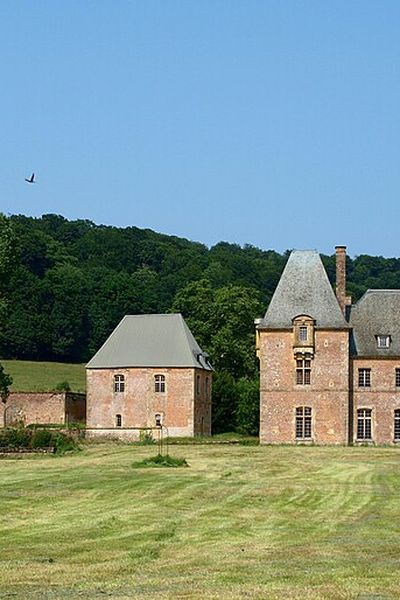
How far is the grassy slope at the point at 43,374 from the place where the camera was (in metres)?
81.9

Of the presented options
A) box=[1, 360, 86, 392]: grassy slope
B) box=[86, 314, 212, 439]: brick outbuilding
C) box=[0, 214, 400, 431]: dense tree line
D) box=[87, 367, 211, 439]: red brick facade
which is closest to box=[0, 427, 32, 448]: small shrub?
box=[0, 214, 400, 431]: dense tree line

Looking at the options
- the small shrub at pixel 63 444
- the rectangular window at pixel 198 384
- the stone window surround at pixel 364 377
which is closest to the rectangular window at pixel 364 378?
the stone window surround at pixel 364 377

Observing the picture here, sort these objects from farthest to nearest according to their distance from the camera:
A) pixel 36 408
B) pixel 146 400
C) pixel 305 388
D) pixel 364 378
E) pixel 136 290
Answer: pixel 136 290, pixel 36 408, pixel 146 400, pixel 364 378, pixel 305 388

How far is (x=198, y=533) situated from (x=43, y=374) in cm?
7016

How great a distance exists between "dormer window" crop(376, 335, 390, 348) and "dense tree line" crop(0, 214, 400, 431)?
882cm

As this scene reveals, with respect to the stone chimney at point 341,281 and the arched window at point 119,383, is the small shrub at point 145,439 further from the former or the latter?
the stone chimney at point 341,281

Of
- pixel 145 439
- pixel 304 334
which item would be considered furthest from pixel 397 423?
pixel 145 439

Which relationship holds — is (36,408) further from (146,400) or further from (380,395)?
(380,395)

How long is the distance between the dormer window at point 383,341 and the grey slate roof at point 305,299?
233cm

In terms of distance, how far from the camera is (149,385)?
63.2 metres

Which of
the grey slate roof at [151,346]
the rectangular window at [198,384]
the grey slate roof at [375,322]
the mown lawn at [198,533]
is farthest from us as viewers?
the rectangular window at [198,384]

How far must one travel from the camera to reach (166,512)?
23500 millimetres

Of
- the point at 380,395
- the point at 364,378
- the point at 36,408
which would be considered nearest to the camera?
the point at 380,395

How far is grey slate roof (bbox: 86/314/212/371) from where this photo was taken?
63.8 m
